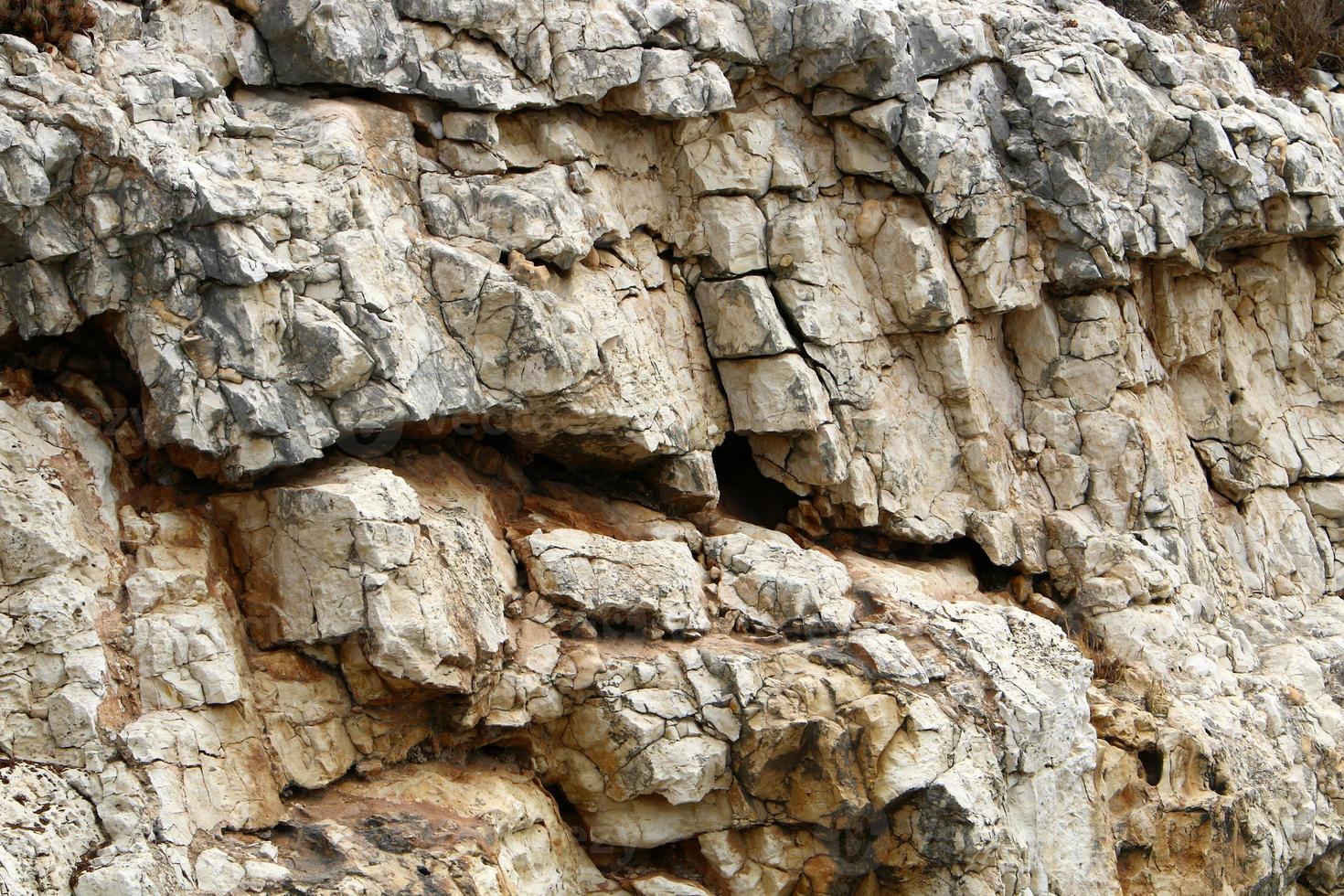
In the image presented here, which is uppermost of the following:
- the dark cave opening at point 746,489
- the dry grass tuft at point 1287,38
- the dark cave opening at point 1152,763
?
the dry grass tuft at point 1287,38

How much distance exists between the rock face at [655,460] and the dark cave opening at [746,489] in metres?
0.05

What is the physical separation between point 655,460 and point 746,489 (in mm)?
2177

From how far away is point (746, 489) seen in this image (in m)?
17.0

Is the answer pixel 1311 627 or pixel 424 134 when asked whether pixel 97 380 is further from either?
pixel 1311 627

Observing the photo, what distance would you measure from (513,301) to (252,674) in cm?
412

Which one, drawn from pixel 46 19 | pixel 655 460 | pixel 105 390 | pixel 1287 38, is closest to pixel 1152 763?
pixel 655 460

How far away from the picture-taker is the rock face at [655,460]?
11289 millimetres

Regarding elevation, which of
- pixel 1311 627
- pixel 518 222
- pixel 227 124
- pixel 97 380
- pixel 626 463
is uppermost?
pixel 227 124

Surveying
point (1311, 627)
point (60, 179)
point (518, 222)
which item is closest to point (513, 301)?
point (518, 222)

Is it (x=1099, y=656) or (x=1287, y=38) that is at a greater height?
(x=1287, y=38)

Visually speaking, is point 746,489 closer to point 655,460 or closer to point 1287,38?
point 655,460

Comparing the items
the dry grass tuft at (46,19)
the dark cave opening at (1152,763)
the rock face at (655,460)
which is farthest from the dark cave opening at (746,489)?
the dry grass tuft at (46,19)

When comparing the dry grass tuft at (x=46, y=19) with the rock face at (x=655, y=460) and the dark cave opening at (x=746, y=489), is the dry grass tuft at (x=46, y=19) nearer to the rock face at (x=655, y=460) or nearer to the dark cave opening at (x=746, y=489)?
the rock face at (x=655, y=460)

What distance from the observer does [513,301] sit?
44.0 feet
